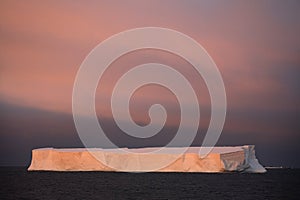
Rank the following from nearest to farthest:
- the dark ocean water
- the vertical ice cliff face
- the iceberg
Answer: the dark ocean water
the vertical ice cliff face
the iceberg

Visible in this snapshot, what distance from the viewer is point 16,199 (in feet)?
52.3

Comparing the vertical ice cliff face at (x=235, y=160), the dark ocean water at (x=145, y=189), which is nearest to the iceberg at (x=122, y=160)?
the vertical ice cliff face at (x=235, y=160)

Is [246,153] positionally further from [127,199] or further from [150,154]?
[127,199]

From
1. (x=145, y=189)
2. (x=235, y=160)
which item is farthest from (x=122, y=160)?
(x=145, y=189)

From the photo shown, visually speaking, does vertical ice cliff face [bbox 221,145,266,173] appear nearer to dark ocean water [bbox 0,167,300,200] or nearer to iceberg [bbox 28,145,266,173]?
iceberg [bbox 28,145,266,173]

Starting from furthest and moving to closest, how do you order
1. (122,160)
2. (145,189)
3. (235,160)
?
(122,160), (235,160), (145,189)

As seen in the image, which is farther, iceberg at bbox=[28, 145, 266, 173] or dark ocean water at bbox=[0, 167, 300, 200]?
iceberg at bbox=[28, 145, 266, 173]

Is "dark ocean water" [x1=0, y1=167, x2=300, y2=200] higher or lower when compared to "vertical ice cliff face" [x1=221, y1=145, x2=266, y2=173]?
lower

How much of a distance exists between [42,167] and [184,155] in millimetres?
11040

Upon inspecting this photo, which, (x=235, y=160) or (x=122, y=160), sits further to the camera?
(x=122, y=160)

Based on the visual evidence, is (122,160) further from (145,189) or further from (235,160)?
(145,189)

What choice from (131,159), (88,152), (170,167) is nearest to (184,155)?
(170,167)

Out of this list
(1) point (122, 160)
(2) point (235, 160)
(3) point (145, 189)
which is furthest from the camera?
(1) point (122, 160)

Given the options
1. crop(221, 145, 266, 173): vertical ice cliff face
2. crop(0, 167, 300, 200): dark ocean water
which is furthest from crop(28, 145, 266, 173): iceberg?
crop(0, 167, 300, 200): dark ocean water
